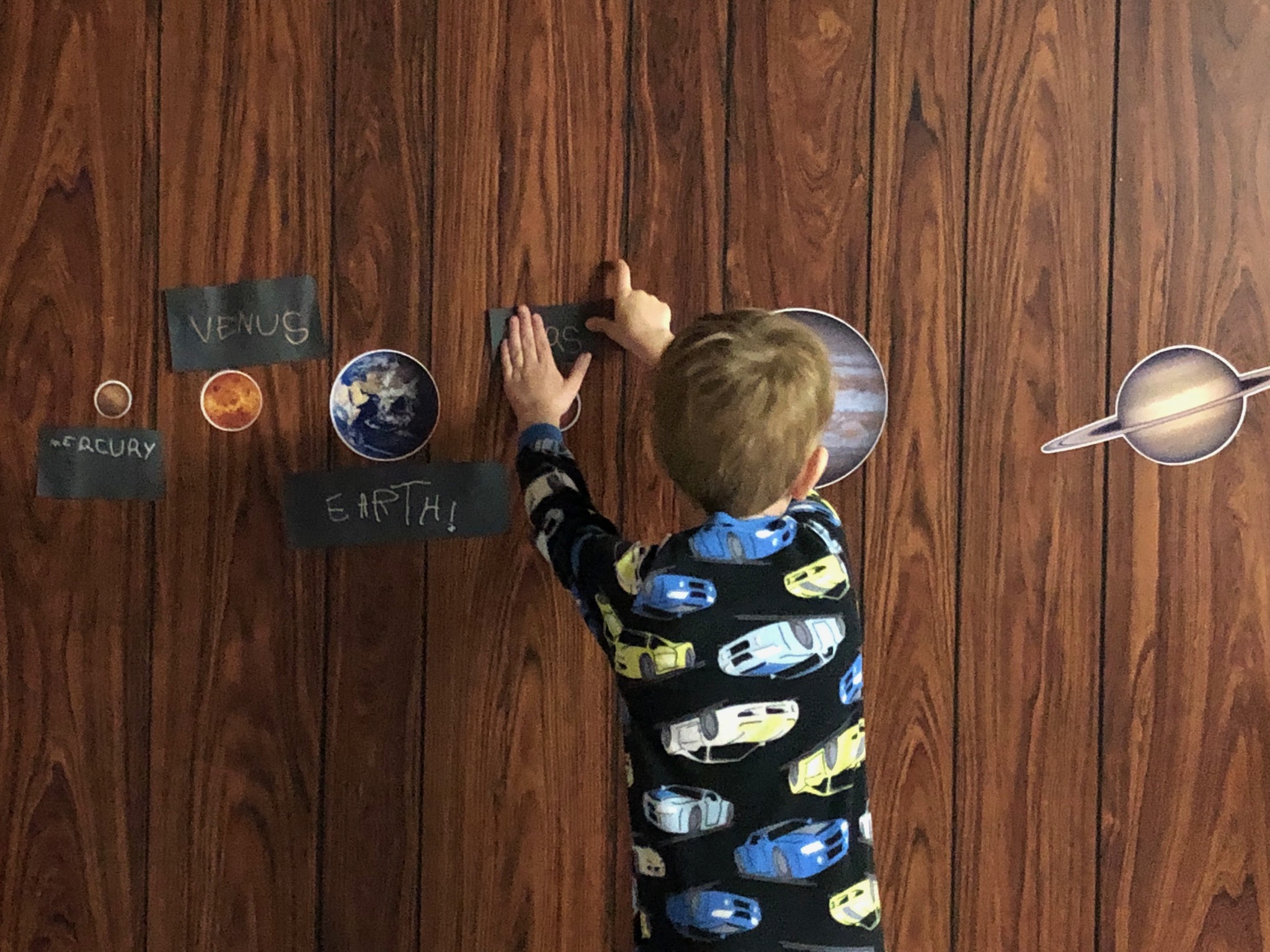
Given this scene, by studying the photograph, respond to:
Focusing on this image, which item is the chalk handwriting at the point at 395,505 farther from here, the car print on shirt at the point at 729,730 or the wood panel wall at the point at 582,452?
the car print on shirt at the point at 729,730

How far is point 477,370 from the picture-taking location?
1065 millimetres

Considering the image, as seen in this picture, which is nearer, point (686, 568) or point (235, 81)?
point (686, 568)

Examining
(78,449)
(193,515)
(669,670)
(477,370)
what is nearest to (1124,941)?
(669,670)

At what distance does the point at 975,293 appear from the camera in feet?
3.59

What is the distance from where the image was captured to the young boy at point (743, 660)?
81 cm

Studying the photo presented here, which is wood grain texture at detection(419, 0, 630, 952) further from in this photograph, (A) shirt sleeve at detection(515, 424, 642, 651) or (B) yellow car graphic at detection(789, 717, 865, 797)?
(B) yellow car graphic at detection(789, 717, 865, 797)

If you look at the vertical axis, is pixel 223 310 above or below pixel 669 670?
above

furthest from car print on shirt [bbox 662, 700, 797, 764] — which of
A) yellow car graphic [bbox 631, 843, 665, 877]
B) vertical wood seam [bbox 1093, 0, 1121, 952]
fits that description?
vertical wood seam [bbox 1093, 0, 1121, 952]

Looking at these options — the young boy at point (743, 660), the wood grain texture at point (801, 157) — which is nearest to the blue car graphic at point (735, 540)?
the young boy at point (743, 660)

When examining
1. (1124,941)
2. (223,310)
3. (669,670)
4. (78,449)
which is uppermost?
(223,310)

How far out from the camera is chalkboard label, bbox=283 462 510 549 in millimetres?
1056

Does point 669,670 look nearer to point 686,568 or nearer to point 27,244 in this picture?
point 686,568

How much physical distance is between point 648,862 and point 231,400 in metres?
0.61

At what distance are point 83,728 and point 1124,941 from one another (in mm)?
1131
